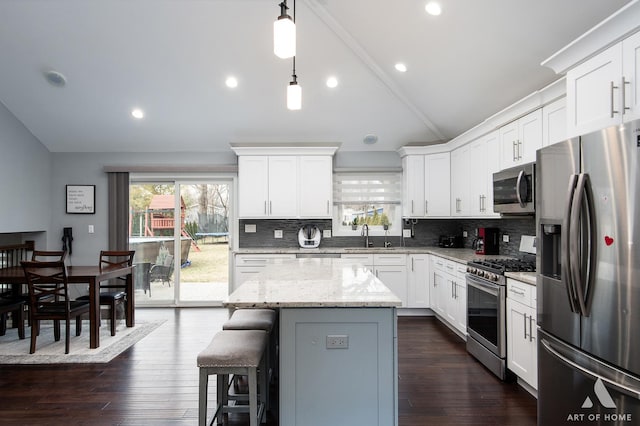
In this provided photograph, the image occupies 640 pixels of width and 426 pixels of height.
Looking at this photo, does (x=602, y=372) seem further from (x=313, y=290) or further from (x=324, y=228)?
(x=324, y=228)

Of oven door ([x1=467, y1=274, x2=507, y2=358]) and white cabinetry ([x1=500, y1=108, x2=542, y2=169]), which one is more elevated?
white cabinetry ([x1=500, y1=108, x2=542, y2=169])

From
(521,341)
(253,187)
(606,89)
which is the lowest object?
(521,341)

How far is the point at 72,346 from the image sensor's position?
3.98m

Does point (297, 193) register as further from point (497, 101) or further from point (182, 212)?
point (497, 101)

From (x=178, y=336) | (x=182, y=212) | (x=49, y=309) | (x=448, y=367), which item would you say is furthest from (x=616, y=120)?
(x=182, y=212)

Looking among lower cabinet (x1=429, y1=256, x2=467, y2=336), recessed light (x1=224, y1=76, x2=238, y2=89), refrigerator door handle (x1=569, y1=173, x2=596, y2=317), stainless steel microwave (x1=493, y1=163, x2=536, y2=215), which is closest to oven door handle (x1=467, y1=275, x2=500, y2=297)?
lower cabinet (x1=429, y1=256, x2=467, y2=336)

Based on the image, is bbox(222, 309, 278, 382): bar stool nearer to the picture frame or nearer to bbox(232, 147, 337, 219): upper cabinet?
bbox(232, 147, 337, 219): upper cabinet

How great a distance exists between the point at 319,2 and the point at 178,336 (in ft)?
13.0

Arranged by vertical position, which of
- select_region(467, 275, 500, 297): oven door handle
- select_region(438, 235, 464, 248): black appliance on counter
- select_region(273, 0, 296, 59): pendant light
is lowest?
select_region(467, 275, 500, 297): oven door handle

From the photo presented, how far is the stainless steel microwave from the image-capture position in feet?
10.1

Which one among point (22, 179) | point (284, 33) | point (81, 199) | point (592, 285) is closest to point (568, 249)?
point (592, 285)

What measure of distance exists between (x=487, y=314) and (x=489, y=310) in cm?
6

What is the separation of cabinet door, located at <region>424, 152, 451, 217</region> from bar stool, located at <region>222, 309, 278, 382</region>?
320 cm

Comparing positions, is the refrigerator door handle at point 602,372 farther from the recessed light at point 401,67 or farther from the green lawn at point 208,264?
the green lawn at point 208,264
